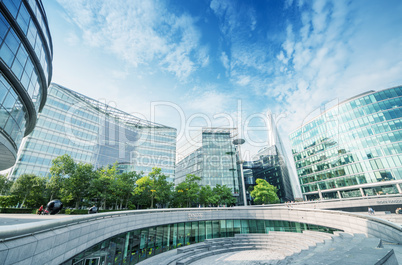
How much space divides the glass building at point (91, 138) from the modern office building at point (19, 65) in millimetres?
20541

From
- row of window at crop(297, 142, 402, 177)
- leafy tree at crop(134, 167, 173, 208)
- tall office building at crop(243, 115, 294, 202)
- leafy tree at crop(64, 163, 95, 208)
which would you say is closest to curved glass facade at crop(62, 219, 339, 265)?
leafy tree at crop(134, 167, 173, 208)

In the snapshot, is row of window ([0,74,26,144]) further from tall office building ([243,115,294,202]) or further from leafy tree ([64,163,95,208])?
tall office building ([243,115,294,202])

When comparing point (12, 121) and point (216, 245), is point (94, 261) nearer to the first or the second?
point (12, 121)

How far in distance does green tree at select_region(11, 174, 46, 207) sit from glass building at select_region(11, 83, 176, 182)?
12.2 m

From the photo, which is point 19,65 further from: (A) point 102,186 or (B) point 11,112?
(A) point 102,186

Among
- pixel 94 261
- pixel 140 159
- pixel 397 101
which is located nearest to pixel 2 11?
pixel 94 261

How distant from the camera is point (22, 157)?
137ft

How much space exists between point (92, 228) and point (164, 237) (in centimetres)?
1397

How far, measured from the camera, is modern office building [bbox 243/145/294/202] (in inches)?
3354

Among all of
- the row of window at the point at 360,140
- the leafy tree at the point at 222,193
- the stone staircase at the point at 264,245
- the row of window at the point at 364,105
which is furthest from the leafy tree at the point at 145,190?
the row of window at the point at 364,105

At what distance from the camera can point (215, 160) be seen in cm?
6562

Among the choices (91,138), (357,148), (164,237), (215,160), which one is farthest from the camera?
(215,160)

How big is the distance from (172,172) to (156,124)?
2149 cm

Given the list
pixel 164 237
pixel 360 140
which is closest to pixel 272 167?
pixel 360 140
